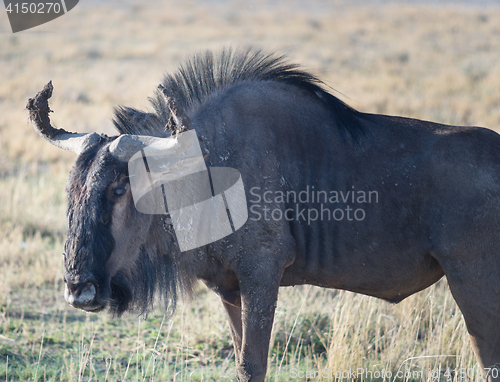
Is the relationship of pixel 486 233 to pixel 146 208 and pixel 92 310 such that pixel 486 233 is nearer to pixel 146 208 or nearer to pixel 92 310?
pixel 146 208

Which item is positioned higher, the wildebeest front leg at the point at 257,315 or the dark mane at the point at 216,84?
the dark mane at the point at 216,84

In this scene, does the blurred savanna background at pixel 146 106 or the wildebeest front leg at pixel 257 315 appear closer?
the wildebeest front leg at pixel 257 315

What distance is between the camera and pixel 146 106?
13.3ft

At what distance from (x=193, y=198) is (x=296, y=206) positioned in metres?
0.73

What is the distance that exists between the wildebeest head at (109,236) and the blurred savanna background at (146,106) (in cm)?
57

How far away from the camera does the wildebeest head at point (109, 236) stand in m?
3.10

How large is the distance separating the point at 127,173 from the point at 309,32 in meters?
28.3

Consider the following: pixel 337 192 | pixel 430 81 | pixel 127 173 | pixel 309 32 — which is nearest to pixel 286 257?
pixel 337 192

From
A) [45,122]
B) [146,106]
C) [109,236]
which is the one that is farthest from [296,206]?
[45,122]

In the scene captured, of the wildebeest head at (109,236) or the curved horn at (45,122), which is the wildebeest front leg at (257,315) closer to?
the wildebeest head at (109,236)

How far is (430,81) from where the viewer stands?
18.1 m

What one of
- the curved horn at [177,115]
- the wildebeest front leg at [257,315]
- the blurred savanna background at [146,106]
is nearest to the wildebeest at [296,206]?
the wildebeest front leg at [257,315]

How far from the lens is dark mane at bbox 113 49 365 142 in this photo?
3.74m

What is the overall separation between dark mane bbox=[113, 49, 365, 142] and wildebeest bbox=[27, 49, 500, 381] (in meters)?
0.01
